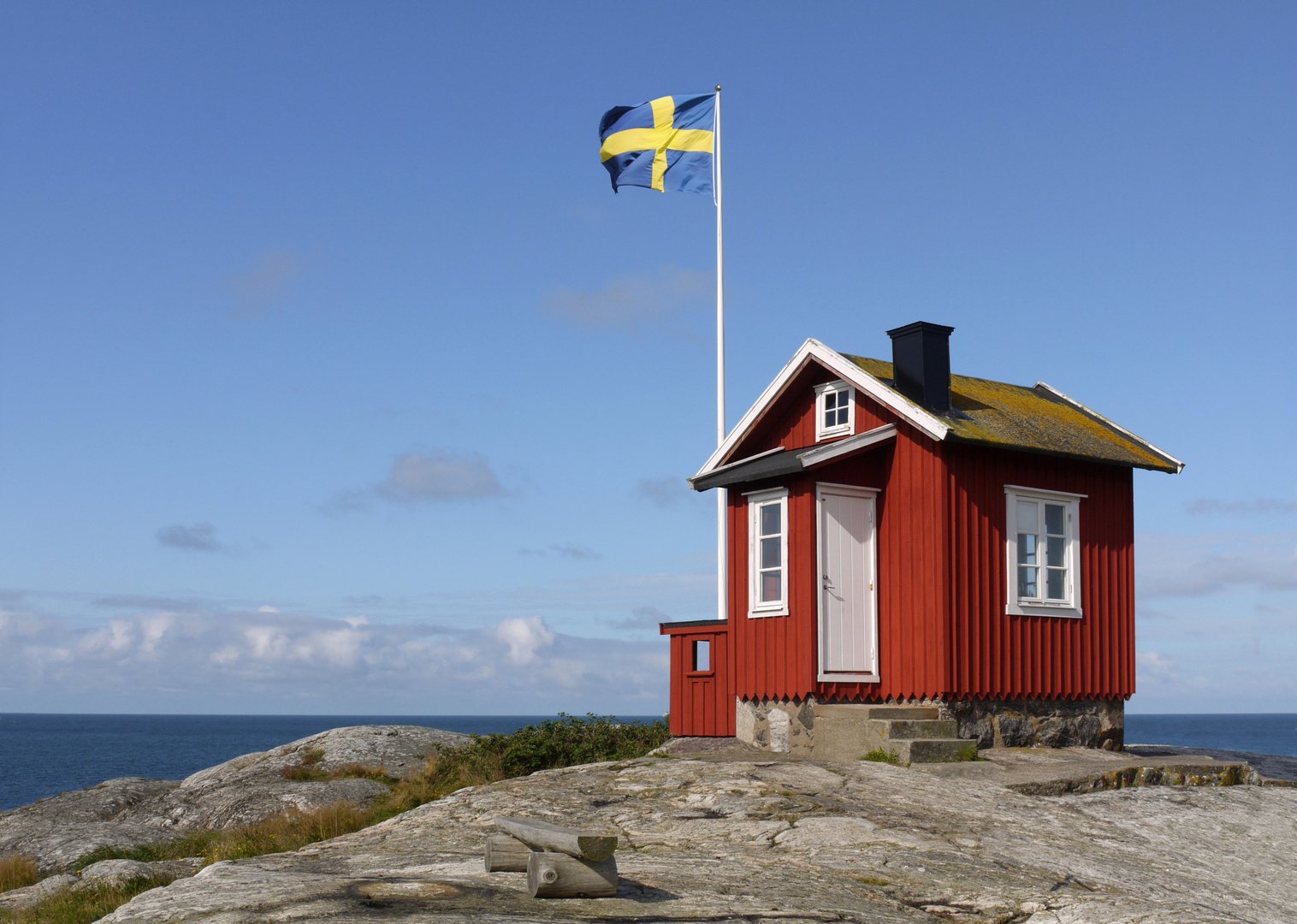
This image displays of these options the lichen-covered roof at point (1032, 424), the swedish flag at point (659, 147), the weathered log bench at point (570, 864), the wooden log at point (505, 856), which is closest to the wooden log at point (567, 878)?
the weathered log bench at point (570, 864)

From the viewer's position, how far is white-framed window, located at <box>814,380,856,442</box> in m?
17.2

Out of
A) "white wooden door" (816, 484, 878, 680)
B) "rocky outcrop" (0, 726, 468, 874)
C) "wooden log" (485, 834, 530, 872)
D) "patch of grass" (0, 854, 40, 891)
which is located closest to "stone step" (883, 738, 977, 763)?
"white wooden door" (816, 484, 878, 680)

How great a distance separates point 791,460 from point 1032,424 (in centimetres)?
398

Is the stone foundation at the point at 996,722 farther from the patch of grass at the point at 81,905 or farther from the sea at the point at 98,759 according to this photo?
the sea at the point at 98,759

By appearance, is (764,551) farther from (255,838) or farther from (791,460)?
(255,838)

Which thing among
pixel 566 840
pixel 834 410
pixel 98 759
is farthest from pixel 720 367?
pixel 98 759

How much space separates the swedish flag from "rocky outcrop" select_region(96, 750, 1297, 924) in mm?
11706

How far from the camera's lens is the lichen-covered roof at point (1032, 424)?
1625cm

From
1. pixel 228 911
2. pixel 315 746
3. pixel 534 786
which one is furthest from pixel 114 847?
pixel 228 911

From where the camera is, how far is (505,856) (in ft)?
27.4

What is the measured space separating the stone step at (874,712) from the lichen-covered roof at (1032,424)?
3.53 m

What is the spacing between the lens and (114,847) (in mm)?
17406

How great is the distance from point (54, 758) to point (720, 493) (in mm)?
84480

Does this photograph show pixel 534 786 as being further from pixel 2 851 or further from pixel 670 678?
pixel 2 851
